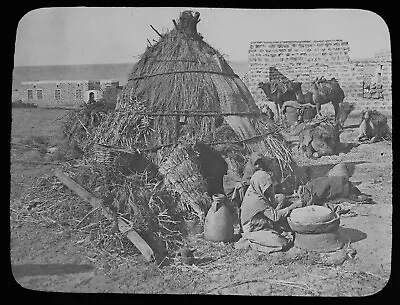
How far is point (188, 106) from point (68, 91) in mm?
747

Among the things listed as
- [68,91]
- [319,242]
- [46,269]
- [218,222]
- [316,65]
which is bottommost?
[46,269]

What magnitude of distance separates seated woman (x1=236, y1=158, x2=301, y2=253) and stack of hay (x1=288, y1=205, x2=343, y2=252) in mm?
55

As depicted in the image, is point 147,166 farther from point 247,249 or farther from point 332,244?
point 332,244

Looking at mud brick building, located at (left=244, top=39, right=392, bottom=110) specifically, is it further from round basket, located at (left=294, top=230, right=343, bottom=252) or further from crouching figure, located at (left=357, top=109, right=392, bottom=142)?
round basket, located at (left=294, top=230, right=343, bottom=252)

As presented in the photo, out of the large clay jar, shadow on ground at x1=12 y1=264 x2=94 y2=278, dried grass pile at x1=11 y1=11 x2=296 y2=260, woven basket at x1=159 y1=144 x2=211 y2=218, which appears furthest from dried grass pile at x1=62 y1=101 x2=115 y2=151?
the large clay jar

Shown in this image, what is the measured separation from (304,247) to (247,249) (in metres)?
0.34

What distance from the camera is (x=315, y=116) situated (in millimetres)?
3129

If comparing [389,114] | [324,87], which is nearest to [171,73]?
[324,87]

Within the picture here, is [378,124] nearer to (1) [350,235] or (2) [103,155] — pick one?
(1) [350,235]

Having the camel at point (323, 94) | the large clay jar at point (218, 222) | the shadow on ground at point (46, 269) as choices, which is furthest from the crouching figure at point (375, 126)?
the shadow on ground at point (46, 269)

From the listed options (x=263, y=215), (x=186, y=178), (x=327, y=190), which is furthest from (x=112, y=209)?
(x=327, y=190)

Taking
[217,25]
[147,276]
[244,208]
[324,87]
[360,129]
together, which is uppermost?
[217,25]

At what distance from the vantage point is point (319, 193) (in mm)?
3051

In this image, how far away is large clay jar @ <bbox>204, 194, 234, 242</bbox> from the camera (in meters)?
2.97
